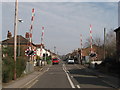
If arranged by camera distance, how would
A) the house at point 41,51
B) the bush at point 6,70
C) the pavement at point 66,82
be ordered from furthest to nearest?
the house at point 41,51 → the bush at point 6,70 → the pavement at point 66,82

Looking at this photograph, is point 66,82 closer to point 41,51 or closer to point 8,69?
point 8,69

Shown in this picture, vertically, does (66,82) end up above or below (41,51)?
below

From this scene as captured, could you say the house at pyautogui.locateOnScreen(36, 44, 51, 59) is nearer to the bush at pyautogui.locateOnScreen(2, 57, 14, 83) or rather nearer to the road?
the road

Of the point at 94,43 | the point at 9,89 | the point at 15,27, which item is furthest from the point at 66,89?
the point at 94,43

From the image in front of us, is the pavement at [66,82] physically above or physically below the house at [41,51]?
below

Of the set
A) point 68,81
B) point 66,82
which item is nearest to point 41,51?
point 68,81

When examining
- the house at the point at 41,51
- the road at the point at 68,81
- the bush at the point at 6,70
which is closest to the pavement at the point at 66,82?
the road at the point at 68,81

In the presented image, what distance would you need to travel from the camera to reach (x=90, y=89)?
12.5 m

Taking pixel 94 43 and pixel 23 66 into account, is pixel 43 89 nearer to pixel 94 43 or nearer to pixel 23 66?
pixel 23 66

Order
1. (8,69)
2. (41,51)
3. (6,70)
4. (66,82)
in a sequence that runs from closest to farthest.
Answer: (6,70), (8,69), (66,82), (41,51)

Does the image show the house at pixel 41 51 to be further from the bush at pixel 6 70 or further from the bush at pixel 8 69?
the bush at pixel 6 70

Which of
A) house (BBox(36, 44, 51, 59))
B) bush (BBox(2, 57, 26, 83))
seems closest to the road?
bush (BBox(2, 57, 26, 83))

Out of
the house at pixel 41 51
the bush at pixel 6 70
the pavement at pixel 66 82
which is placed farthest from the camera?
the house at pixel 41 51

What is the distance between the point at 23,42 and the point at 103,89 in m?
62.1
